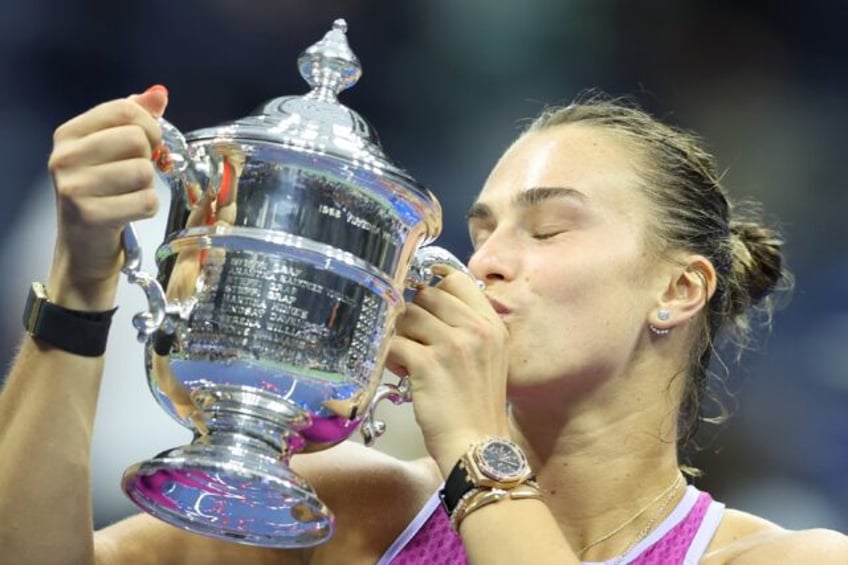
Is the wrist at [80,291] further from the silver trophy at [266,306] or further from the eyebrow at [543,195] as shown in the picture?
the eyebrow at [543,195]

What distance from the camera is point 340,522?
1785 millimetres

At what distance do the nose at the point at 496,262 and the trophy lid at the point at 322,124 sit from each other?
342mm

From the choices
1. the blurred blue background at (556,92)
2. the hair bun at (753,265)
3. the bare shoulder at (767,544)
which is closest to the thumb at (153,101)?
the bare shoulder at (767,544)

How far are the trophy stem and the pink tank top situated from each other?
444 millimetres

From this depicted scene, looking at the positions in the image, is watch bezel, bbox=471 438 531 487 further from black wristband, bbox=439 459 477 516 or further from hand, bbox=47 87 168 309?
hand, bbox=47 87 168 309

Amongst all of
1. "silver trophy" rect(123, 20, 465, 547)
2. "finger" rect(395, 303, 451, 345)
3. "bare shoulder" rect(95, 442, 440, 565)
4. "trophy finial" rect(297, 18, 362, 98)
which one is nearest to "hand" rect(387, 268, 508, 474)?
"finger" rect(395, 303, 451, 345)

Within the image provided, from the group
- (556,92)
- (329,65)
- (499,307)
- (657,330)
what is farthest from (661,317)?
(556,92)

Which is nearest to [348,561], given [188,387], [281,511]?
[281,511]

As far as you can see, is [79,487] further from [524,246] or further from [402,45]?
[402,45]

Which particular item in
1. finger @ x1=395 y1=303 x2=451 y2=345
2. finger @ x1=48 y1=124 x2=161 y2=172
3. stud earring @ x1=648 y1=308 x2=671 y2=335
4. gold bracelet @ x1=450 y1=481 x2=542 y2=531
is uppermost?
finger @ x1=48 y1=124 x2=161 y2=172

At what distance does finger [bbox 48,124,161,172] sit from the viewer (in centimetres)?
123

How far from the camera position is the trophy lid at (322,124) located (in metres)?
1.28

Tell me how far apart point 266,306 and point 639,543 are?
2.47 feet

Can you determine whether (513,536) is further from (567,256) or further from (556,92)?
(556,92)
